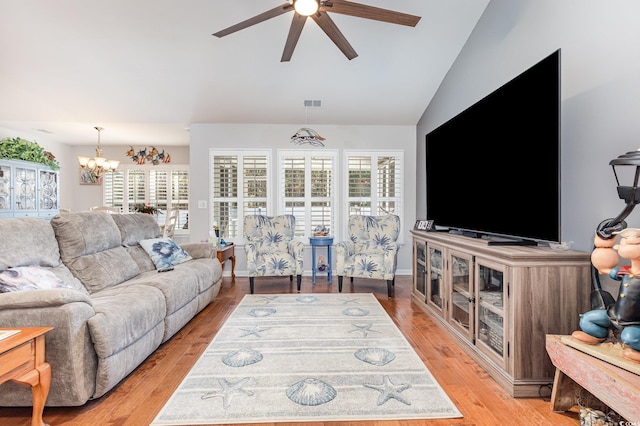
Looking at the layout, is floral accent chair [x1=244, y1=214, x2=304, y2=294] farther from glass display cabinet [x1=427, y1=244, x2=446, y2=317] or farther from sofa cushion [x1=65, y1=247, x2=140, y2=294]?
glass display cabinet [x1=427, y1=244, x2=446, y2=317]

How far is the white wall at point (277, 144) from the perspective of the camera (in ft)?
17.1

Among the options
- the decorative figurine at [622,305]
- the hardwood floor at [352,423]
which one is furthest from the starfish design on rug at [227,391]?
the decorative figurine at [622,305]

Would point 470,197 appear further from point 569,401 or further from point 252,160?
point 252,160

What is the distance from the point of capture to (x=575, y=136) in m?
2.24

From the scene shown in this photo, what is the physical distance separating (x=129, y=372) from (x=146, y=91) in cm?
372

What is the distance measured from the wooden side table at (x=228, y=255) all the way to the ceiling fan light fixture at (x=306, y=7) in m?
3.04

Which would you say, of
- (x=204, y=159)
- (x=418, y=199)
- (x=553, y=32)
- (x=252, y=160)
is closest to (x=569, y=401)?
(x=553, y=32)

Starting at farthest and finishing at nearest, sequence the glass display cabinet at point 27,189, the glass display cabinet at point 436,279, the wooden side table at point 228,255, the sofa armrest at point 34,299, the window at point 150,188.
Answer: the window at point 150,188 → the glass display cabinet at point 27,189 → the wooden side table at point 228,255 → the glass display cabinet at point 436,279 → the sofa armrest at point 34,299

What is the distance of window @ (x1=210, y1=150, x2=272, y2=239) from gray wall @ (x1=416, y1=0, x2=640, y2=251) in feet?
11.9

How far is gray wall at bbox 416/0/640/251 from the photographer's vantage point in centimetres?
188

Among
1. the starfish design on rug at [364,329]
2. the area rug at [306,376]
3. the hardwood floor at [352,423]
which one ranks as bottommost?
the hardwood floor at [352,423]

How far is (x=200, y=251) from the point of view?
12.7 ft

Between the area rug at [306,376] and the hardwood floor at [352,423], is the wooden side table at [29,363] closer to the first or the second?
the hardwood floor at [352,423]

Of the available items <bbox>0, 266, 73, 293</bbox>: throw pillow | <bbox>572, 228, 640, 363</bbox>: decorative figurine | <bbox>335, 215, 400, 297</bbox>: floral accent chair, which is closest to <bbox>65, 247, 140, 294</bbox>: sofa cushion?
<bbox>0, 266, 73, 293</bbox>: throw pillow
